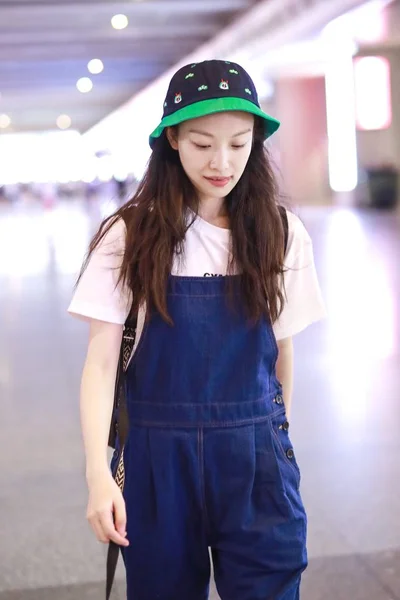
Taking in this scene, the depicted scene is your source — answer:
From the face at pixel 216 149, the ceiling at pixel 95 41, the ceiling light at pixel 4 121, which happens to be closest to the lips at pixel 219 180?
the face at pixel 216 149

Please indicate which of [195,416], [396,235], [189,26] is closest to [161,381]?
[195,416]

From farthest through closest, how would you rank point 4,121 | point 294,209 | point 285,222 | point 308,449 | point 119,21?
1. point 4,121
2. point 119,21
3. point 308,449
4. point 294,209
5. point 285,222

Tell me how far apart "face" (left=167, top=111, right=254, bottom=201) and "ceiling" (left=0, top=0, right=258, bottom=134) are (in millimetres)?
15554

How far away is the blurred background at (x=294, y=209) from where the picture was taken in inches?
114

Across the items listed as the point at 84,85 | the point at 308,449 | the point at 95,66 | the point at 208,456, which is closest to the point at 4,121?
the point at 84,85

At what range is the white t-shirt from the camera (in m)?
1.51

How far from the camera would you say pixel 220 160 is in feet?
4.94

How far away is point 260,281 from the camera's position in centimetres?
153

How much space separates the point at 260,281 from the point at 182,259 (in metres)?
0.13

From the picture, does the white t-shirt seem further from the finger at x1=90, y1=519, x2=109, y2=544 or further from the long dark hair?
the finger at x1=90, y1=519, x2=109, y2=544

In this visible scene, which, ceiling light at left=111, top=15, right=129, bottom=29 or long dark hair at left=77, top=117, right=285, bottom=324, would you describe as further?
ceiling light at left=111, top=15, right=129, bottom=29

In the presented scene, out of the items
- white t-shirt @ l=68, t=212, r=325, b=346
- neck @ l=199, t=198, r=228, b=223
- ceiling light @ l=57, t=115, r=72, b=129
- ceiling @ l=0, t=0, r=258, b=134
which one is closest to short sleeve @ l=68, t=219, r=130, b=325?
white t-shirt @ l=68, t=212, r=325, b=346

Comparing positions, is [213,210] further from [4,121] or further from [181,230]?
[4,121]

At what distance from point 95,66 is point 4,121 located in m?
18.3
